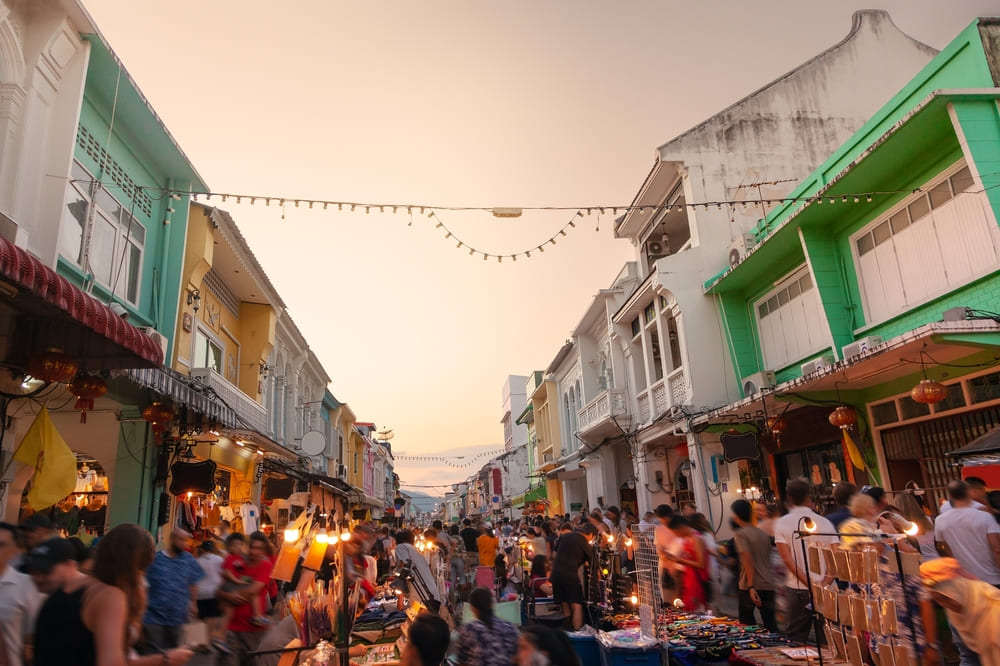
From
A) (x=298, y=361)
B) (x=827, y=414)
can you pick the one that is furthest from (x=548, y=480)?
(x=827, y=414)

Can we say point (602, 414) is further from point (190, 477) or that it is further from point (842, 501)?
point (842, 501)

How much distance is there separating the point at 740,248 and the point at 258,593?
13.4 m

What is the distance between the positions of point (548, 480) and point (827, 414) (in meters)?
24.0

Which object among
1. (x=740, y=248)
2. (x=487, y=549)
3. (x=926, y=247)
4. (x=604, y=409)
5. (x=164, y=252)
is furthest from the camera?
(x=604, y=409)

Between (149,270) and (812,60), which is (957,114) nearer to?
(812,60)

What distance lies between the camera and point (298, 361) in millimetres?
23062

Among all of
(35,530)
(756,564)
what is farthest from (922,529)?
(35,530)

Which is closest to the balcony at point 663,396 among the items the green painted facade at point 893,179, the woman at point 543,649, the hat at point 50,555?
the green painted facade at point 893,179

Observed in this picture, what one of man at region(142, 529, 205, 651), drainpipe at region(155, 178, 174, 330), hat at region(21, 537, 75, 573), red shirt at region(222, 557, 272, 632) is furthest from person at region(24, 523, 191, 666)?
drainpipe at region(155, 178, 174, 330)

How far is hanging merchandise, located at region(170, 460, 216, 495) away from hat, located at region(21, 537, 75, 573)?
6734 millimetres

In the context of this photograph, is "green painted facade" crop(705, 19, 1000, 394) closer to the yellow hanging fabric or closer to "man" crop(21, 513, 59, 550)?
"man" crop(21, 513, 59, 550)

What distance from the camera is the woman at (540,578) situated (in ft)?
34.9

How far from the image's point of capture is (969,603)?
12.7 feet

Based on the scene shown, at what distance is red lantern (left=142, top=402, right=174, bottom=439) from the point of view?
9117 millimetres
